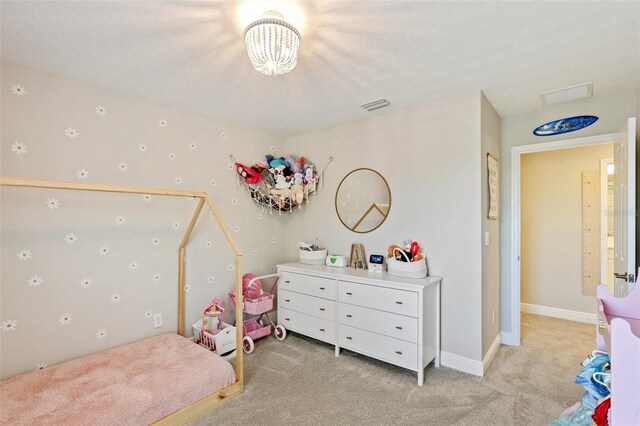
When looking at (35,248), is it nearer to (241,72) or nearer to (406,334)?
(241,72)

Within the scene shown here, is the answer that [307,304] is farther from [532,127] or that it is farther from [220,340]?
[532,127]

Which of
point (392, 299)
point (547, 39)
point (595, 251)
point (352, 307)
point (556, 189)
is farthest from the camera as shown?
point (556, 189)

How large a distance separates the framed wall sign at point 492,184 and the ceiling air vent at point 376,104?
1.02 metres

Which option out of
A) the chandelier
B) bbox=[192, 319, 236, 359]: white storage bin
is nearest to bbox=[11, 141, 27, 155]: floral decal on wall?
the chandelier

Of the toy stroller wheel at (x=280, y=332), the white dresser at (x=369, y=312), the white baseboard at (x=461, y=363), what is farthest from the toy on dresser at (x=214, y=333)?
the white baseboard at (x=461, y=363)

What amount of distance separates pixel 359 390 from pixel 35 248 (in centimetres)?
249

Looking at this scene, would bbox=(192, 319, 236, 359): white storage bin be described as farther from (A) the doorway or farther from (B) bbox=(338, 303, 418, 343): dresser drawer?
(A) the doorway

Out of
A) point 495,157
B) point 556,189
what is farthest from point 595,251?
point 495,157

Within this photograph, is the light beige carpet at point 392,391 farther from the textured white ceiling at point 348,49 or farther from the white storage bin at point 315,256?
the textured white ceiling at point 348,49

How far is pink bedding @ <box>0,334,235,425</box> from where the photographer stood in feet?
5.39

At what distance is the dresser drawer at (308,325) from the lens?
2.87 m

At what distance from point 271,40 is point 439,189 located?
1867 millimetres

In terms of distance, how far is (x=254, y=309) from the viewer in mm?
2990

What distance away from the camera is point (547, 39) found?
175cm
